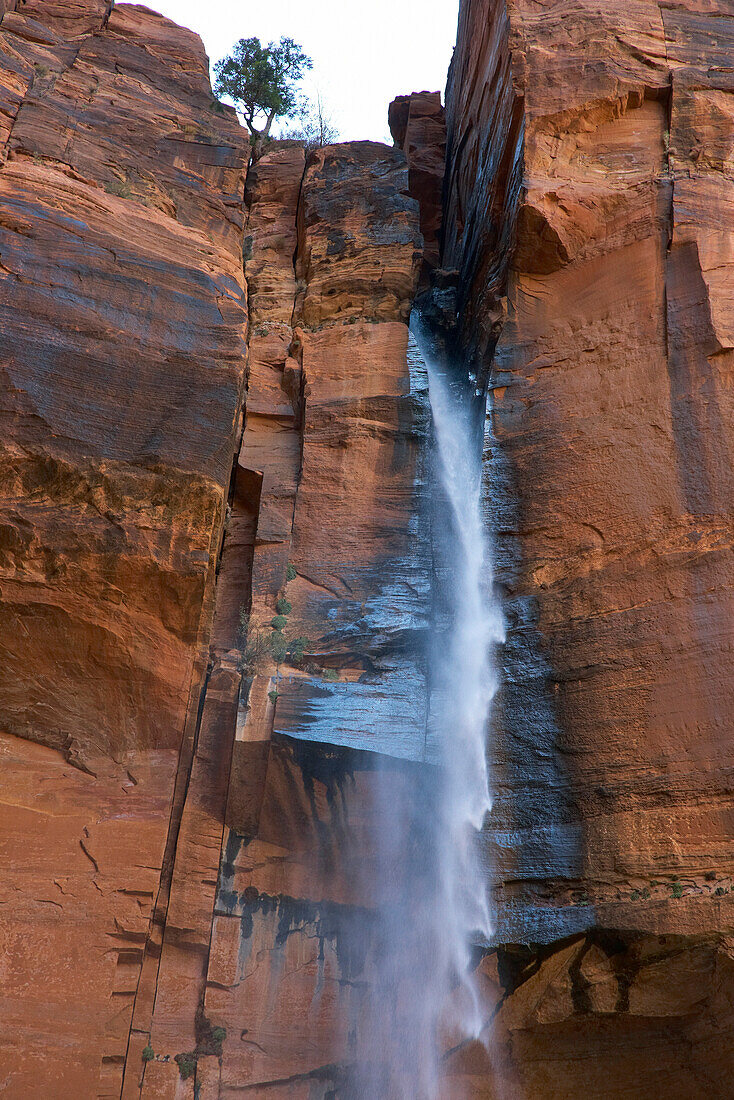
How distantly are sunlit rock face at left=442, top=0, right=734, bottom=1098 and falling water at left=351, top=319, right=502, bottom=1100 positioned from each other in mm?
383

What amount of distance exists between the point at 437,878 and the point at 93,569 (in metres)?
5.57

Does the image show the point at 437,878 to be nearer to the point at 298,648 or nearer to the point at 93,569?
the point at 298,648

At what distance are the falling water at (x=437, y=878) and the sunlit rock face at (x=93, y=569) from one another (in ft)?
9.02

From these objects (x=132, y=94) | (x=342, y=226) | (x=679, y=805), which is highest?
(x=132, y=94)

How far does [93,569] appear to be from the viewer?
420 inches

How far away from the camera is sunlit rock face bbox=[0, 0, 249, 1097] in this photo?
377 inches

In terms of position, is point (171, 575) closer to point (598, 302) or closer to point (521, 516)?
point (521, 516)

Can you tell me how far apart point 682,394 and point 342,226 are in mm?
8151

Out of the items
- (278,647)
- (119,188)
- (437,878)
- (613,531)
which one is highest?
(119,188)

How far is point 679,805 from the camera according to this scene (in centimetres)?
901

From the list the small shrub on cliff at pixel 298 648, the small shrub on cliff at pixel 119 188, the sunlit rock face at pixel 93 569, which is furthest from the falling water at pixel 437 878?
the small shrub on cliff at pixel 119 188

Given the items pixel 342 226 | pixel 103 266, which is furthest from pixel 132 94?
pixel 103 266

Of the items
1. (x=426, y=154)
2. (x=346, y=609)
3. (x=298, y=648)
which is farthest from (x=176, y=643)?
(x=426, y=154)

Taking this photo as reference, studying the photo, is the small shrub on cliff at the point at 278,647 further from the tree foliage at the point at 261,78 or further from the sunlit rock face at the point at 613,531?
the tree foliage at the point at 261,78
